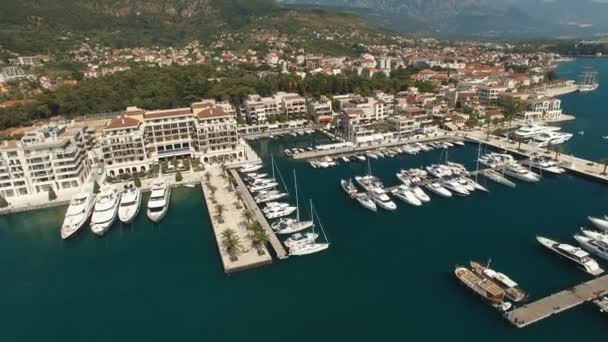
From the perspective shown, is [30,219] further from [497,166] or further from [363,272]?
[497,166]

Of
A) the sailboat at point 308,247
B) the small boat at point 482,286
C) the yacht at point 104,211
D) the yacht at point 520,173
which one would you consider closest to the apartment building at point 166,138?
the yacht at point 104,211

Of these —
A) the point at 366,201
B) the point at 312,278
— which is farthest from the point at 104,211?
the point at 366,201

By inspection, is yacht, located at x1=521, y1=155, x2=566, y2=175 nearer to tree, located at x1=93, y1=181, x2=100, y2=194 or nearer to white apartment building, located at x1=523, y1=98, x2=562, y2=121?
white apartment building, located at x1=523, y1=98, x2=562, y2=121

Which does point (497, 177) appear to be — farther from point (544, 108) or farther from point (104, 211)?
point (104, 211)

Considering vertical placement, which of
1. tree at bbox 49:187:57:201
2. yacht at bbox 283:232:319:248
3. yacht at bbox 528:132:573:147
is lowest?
yacht at bbox 283:232:319:248

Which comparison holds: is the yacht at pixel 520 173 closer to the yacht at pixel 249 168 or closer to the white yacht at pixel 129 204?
the yacht at pixel 249 168

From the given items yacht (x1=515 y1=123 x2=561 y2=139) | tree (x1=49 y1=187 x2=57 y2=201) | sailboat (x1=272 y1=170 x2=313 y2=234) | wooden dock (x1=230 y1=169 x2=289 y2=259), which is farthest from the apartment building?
yacht (x1=515 y1=123 x2=561 y2=139)
